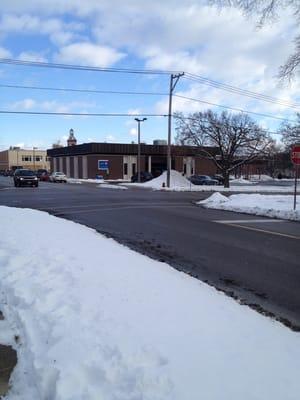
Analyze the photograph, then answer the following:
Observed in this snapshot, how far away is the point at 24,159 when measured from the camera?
154875 mm

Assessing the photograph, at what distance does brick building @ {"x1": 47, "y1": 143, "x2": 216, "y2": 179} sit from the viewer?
70562 millimetres

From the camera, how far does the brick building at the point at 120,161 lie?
70.6 metres

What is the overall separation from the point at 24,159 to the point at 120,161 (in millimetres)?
91292

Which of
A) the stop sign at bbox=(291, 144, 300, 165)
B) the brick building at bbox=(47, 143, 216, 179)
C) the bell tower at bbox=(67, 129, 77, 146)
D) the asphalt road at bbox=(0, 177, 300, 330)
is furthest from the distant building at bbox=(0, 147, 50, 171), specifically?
the asphalt road at bbox=(0, 177, 300, 330)

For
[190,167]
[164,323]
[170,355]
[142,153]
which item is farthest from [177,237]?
[190,167]

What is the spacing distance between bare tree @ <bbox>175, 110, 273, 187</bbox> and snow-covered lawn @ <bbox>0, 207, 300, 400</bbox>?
142 feet

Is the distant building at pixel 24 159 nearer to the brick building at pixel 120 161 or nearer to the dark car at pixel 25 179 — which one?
the brick building at pixel 120 161

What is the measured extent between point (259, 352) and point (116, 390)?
56.6 inches

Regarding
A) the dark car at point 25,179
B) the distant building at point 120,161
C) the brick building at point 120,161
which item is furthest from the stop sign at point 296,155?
the distant building at point 120,161

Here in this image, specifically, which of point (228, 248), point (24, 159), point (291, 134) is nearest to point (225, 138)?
point (291, 134)

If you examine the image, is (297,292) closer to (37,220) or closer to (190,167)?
(37,220)

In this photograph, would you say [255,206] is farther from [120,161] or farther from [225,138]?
[120,161]

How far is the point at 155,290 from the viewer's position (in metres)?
5.89

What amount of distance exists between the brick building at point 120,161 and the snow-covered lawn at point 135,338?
5975 centimetres
